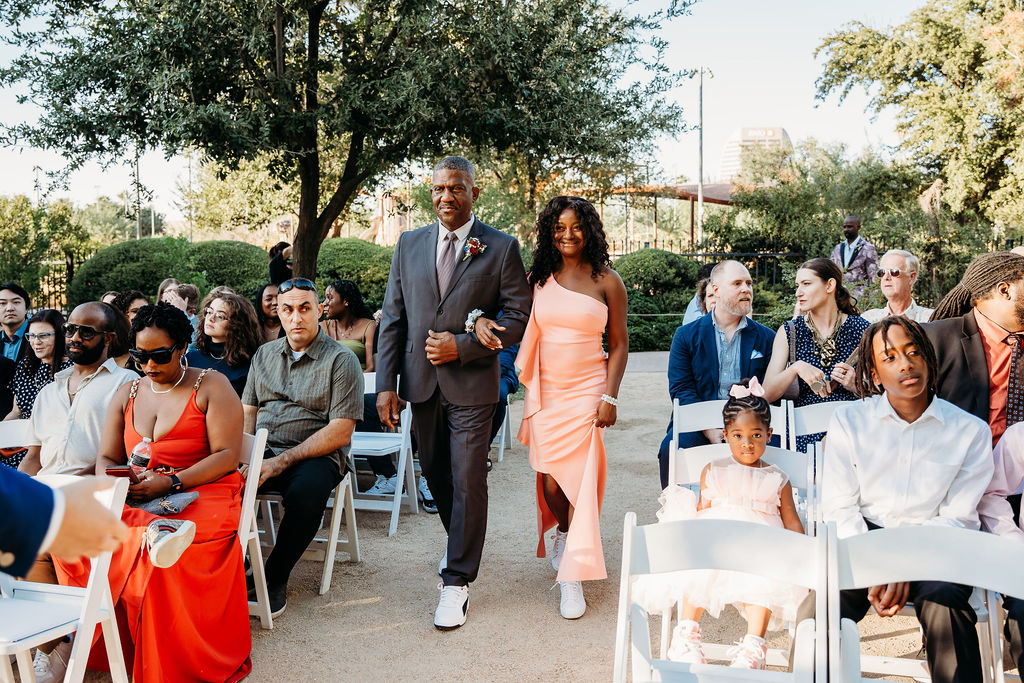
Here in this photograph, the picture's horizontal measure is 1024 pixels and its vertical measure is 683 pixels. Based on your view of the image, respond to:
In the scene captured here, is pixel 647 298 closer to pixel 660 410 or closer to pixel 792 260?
pixel 792 260

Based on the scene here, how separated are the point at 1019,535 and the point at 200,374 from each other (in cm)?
364

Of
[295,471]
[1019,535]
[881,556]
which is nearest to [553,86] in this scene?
[295,471]

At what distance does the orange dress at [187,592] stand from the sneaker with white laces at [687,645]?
193cm

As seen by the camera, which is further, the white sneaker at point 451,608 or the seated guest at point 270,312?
the seated guest at point 270,312

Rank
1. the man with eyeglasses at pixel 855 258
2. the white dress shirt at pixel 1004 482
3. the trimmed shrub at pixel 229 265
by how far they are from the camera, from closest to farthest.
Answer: the white dress shirt at pixel 1004 482 < the man with eyeglasses at pixel 855 258 < the trimmed shrub at pixel 229 265

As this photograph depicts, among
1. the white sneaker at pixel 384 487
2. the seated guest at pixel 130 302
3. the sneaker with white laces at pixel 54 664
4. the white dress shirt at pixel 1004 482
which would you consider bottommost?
the white sneaker at pixel 384 487

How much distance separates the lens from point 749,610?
3039 mm

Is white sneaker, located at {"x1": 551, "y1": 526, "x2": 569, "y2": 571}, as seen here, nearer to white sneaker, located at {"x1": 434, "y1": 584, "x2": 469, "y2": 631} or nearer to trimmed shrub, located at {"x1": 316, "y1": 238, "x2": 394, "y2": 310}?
white sneaker, located at {"x1": 434, "y1": 584, "x2": 469, "y2": 631}

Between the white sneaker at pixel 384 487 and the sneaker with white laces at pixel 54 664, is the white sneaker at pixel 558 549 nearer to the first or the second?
the white sneaker at pixel 384 487

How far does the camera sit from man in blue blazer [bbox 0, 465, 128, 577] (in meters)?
1.58

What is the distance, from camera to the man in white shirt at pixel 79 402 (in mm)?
4238

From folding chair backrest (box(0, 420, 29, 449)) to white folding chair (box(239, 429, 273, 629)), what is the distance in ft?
3.97

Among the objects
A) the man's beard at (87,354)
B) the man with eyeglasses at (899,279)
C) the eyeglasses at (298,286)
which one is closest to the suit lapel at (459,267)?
the eyeglasses at (298,286)

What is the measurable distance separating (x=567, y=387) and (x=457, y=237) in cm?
100
